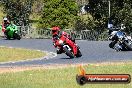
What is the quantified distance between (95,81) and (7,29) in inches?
1265

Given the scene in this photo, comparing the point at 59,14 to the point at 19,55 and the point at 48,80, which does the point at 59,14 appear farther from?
the point at 48,80

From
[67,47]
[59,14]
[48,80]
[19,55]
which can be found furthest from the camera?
[59,14]

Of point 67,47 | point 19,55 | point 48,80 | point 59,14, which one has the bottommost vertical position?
point 59,14

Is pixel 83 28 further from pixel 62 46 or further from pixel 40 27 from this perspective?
pixel 62 46

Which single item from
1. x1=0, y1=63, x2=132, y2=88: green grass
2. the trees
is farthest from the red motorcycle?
the trees

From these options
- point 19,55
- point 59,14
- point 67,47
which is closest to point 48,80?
point 67,47

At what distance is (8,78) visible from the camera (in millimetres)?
13695

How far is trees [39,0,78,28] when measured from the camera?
4362cm

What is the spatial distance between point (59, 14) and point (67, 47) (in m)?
21.0

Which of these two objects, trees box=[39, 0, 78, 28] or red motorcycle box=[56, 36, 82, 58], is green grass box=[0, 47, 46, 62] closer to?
red motorcycle box=[56, 36, 82, 58]

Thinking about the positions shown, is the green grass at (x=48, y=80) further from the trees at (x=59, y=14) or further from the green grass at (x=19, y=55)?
the trees at (x=59, y=14)

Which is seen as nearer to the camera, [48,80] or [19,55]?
[48,80]

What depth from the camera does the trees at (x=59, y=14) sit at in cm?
4362

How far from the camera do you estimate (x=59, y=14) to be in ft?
144
